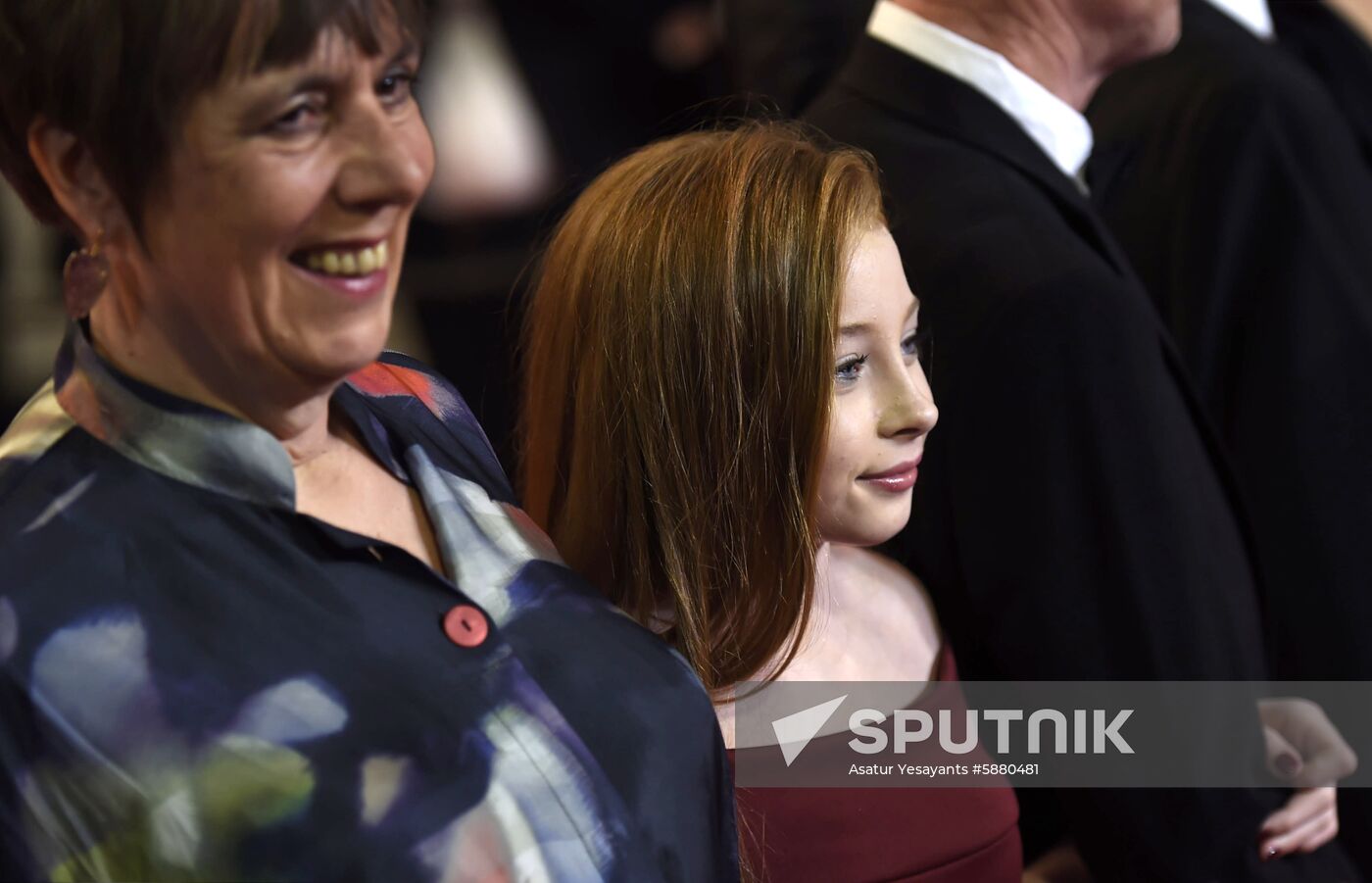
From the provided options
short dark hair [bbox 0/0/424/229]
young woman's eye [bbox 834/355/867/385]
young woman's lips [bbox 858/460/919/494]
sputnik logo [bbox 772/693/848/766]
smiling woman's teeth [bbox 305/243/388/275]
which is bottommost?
sputnik logo [bbox 772/693/848/766]

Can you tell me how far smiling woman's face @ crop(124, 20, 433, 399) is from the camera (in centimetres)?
67

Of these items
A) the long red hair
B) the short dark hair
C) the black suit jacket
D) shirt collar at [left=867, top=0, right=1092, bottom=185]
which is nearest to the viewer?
the short dark hair

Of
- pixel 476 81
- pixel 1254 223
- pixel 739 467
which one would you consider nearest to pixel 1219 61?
pixel 1254 223

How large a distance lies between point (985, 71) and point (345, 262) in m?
0.71

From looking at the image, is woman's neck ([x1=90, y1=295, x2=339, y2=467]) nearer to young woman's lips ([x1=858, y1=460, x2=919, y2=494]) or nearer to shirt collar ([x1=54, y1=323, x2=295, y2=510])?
shirt collar ([x1=54, y1=323, x2=295, y2=510])

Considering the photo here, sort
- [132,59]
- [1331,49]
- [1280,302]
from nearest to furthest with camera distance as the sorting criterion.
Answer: [132,59], [1280,302], [1331,49]

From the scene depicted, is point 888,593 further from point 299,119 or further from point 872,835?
point 299,119

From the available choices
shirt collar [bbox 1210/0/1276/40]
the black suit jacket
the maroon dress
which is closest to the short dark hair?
the maroon dress

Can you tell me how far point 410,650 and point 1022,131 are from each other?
0.73 metres

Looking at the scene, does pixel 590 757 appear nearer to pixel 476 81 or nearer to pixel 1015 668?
pixel 1015 668

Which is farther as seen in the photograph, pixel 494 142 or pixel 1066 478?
pixel 494 142

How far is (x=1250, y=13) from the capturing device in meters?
1.70

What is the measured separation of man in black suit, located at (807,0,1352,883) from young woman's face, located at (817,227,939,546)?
144 millimetres

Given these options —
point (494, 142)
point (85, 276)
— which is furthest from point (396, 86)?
point (494, 142)
